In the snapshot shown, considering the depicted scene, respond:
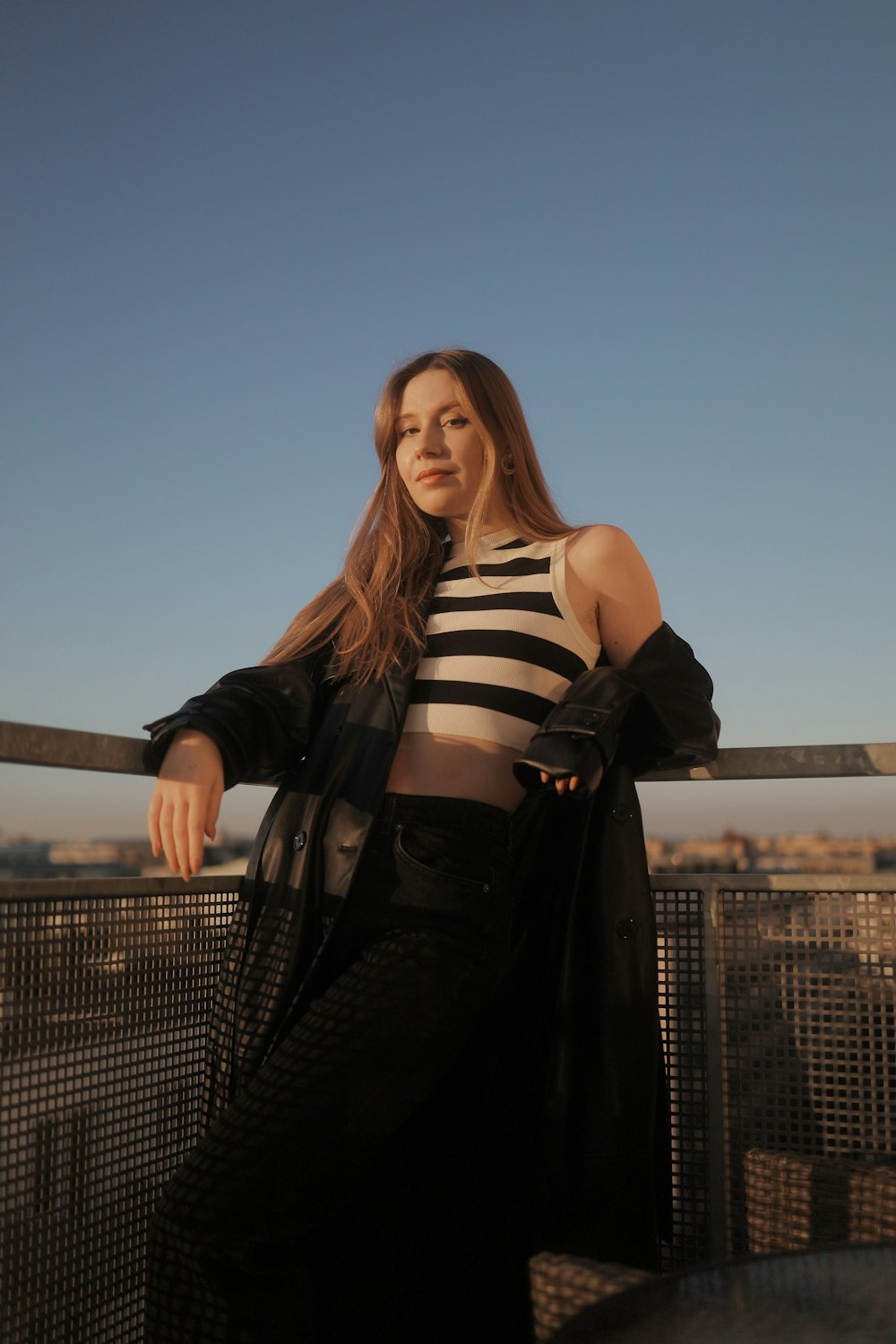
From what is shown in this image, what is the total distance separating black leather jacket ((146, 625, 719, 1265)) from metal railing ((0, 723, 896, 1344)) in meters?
0.15

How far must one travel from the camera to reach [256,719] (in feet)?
7.05

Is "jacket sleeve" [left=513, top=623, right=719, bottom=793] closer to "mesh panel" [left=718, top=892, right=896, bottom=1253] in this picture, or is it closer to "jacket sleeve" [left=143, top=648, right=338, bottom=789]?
"mesh panel" [left=718, top=892, right=896, bottom=1253]

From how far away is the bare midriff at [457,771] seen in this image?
202 centimetres

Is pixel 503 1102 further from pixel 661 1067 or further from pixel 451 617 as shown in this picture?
pixel 451 617

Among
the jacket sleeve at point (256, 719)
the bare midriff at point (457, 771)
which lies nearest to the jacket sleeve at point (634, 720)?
the bare midriff at point (457, 771)

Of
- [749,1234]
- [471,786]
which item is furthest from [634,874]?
[749,1234]

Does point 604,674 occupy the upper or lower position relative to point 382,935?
upper

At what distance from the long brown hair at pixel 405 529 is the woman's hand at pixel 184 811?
452 millimetres

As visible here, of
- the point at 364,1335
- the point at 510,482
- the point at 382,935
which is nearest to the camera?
the point at 382,935

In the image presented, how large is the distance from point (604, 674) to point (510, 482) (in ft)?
2.15

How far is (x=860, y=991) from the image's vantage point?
218cm

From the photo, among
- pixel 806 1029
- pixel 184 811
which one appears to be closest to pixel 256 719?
pixel 184 811

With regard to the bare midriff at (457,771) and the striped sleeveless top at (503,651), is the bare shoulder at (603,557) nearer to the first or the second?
the striped sleeveless top at (503,651)

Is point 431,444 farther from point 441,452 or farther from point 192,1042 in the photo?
point 192,1042
